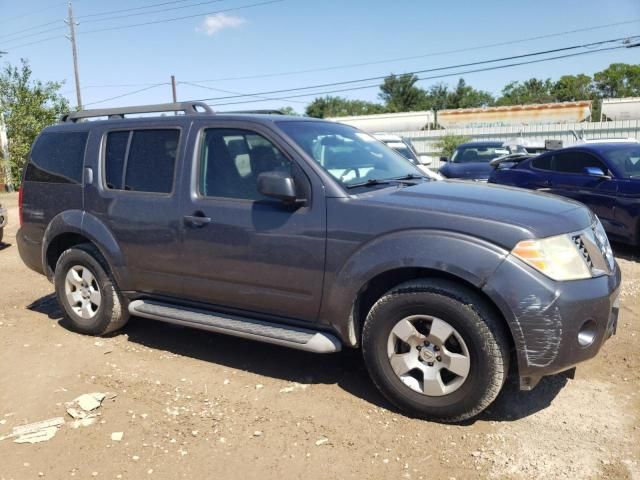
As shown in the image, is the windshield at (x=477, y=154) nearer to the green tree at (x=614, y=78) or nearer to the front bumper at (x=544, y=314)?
the front bumper at (x=544, y=314)

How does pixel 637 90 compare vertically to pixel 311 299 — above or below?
above

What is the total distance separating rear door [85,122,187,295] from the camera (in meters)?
4.36

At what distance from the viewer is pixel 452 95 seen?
7000 centimetres

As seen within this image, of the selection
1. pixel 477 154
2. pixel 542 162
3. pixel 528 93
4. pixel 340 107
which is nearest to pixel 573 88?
pixel 528 93

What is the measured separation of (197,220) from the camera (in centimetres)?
414

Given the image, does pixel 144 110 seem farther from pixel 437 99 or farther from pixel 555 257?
pixel 437 99

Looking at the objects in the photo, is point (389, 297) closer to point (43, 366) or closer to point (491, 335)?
point (491, 335)

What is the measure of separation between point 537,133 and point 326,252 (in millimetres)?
27133

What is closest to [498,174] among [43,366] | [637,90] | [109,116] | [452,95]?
[109,116]

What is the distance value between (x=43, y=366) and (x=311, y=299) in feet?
7.57

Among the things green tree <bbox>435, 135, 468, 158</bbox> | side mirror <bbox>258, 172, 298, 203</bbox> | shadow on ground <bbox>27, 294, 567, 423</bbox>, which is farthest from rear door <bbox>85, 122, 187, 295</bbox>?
green tree <bbox>435, 135, 468, 158</bbox>

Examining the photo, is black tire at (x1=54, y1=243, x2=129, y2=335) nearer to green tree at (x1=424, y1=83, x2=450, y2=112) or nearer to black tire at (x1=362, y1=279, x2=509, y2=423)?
black tire at (x1=362, y1=279, x2=509, y2=423)

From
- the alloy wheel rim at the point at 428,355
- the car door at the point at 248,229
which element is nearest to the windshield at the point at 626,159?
the alloy wheel rim at the point at 428,355

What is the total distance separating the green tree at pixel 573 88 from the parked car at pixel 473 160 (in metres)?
66.3
